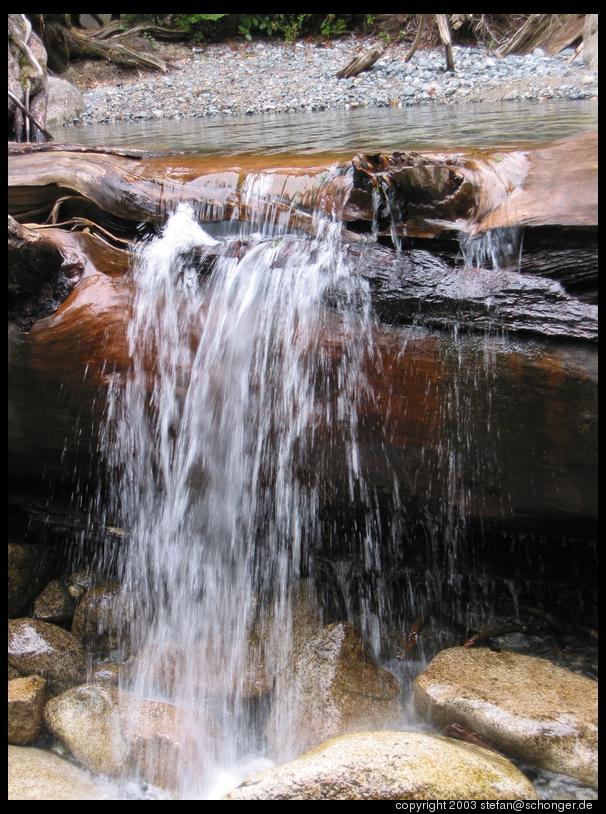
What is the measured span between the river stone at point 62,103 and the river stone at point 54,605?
38.0 feet

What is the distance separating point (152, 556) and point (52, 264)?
140 centimetres

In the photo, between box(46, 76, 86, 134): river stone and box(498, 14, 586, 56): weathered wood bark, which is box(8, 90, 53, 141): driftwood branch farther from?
box(498, 14, 586, 56): weathered wood bark

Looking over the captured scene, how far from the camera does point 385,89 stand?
1326 centimetres

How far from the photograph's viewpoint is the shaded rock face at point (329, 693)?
2.77m

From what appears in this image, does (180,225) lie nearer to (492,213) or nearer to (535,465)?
(492,213)

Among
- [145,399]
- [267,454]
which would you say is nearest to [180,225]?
[145,399]

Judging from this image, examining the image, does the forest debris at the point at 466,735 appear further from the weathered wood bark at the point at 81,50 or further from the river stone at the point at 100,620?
the weathered wood bark at the point at 81,50

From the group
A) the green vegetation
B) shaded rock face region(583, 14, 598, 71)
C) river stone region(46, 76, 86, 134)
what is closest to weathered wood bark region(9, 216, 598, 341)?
river stone region(46, 76, 86, 134)

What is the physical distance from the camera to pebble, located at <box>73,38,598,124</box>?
1195 cm

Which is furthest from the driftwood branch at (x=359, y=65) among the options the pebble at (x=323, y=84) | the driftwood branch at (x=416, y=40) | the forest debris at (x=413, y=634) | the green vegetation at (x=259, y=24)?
the forest debris at (x=413, y=634)

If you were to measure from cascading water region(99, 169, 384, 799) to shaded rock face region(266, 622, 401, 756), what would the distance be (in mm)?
30

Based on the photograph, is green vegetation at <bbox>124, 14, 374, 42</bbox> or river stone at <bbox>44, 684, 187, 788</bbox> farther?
green vegetation at <bbox>124, 14, 374, 42</bbox>

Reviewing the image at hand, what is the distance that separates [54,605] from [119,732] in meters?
0.92

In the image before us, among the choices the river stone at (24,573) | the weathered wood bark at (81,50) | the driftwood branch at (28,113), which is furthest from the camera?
the weathered wood bark at (81,50)
